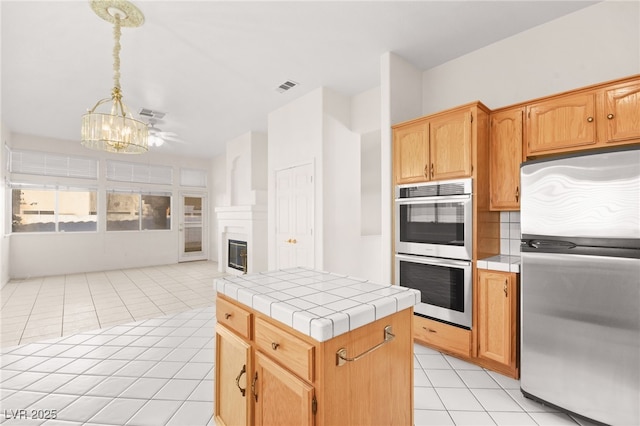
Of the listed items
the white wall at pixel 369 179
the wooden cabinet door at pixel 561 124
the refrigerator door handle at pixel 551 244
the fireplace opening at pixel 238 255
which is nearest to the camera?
the refrigerator door handle at pixel 551 244

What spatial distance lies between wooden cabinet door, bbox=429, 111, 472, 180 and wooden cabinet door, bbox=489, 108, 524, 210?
0.29m

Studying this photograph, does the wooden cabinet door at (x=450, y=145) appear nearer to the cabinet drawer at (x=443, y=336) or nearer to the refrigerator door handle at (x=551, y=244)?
the refrigerator door handle at (x=551, y=244)

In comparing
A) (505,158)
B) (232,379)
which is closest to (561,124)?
(505,158)

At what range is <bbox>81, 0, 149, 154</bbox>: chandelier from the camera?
2.40 m

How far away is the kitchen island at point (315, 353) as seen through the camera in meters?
1.02

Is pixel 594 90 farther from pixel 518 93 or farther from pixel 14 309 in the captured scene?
pixel 14 309

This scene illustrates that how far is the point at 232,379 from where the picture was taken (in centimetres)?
145

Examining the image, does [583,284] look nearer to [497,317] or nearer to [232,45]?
[497,317]

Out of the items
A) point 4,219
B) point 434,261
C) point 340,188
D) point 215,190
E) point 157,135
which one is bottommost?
point 434,261

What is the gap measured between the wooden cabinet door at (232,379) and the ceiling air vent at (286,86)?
3.29 m

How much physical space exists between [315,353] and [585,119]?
2.52 metres

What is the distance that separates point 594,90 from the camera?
205 cm

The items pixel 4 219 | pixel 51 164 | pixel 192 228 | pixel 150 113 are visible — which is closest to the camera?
pixel 150 113

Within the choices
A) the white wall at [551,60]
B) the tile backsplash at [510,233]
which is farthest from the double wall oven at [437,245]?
the white wall at [551,60]
